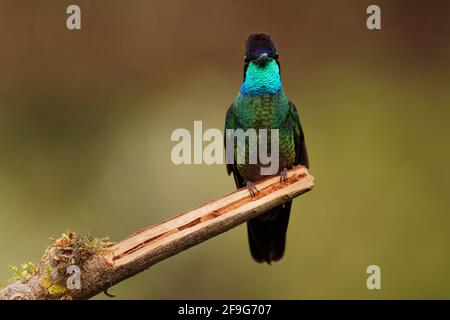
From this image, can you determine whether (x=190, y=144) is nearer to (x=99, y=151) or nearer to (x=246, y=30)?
(x=99, y=151)

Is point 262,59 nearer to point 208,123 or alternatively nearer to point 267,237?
point 267,237

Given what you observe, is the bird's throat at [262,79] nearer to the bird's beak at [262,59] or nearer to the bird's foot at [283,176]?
the bird's beak at [262,59]

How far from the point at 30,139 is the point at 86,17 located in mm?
1190

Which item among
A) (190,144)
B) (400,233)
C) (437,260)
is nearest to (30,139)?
(190,144)

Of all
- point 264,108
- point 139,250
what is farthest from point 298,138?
point 139,250

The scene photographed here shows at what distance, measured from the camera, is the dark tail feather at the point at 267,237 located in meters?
3.42

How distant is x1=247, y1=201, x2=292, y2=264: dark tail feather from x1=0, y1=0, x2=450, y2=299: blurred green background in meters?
1.40

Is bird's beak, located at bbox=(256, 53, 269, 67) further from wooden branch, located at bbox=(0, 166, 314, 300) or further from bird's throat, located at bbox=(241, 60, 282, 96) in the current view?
wooden branch, located at bbox=(0, 166, 314, 300)

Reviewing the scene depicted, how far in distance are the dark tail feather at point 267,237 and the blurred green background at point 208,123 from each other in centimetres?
140

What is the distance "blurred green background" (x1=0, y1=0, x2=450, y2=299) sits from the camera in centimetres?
495

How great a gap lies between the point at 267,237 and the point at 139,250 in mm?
1359

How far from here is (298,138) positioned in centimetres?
322

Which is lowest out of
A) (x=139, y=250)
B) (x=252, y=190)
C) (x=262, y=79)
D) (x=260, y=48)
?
(x=139, y=250)

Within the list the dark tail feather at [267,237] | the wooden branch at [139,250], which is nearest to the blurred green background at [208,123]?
the dark tail feather at [267,237]
